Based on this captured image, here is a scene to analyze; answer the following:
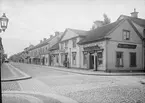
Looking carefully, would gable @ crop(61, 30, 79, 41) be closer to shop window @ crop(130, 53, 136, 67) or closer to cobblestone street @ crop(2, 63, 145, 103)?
shop window @ crop(130, 53, 136, 67)

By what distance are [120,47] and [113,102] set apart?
1668 cm

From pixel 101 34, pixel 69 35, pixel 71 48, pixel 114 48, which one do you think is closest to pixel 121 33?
pixel 114 48

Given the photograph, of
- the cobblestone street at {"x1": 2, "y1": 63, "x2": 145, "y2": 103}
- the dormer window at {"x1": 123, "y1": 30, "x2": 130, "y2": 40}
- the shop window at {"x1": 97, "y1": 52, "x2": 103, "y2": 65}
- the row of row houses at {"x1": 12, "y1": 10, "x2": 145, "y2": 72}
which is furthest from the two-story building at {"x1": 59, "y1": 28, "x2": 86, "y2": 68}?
the cobblestone street at {"x1": 2, "y1": 63, "x2": 145, "y2": 103}

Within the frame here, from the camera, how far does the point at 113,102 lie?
230 inches

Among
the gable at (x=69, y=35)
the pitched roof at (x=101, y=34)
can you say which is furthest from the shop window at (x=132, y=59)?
the gable at (x=69, y=35)

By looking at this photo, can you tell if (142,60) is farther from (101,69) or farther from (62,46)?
(62,46)

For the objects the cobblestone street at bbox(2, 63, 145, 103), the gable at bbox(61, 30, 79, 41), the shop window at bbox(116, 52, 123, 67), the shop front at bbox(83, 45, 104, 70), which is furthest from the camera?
the gable at bbox(61, 30, 79, 41)

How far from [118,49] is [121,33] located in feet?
8.42

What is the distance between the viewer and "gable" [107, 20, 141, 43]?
69.3 feet

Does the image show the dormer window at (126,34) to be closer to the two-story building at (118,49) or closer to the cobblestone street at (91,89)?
the two-story building at (118,49)

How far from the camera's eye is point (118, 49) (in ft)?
69.9

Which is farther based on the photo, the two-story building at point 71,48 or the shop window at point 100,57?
the two-story building at point 71,48

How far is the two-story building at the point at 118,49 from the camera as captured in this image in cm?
2058

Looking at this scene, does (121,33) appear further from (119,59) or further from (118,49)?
(119,59)
